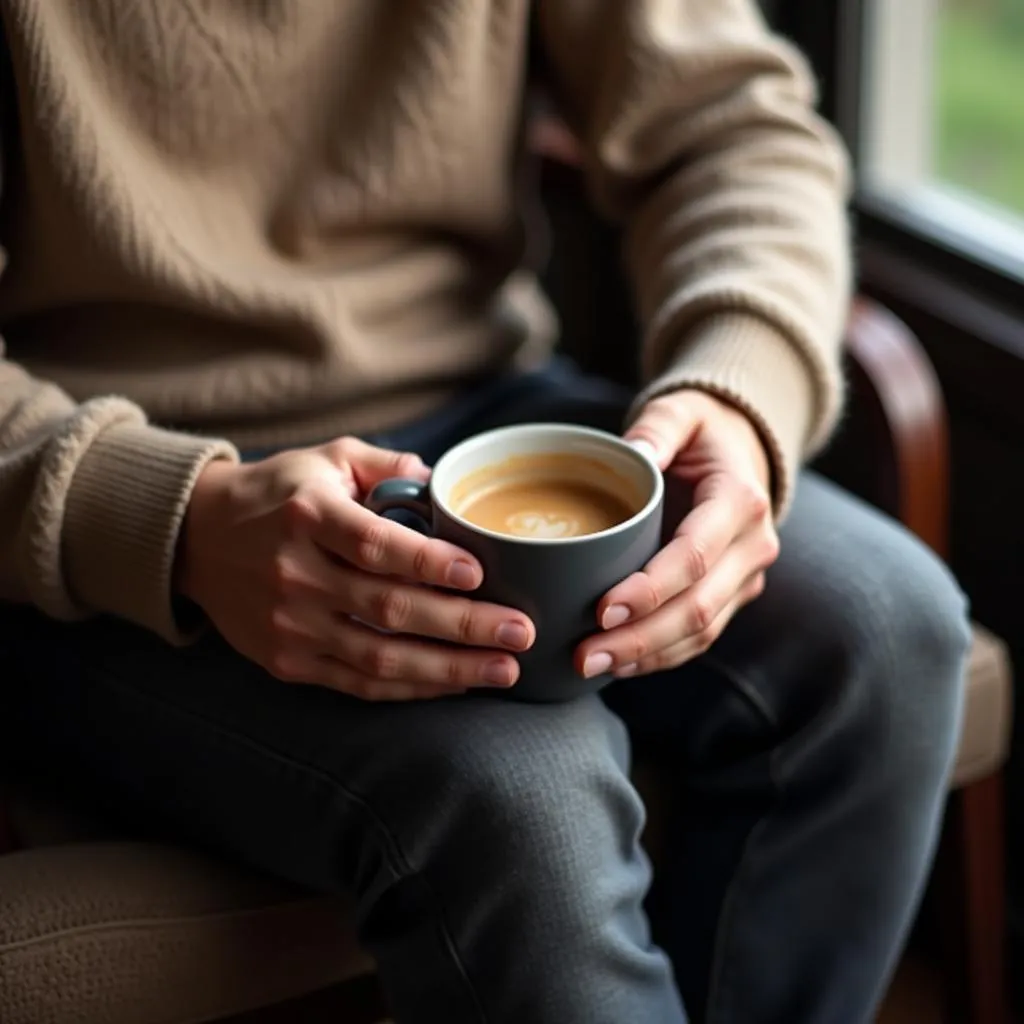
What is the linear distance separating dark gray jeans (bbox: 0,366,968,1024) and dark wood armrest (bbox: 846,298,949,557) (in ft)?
0.21

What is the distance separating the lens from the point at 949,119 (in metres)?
1.48

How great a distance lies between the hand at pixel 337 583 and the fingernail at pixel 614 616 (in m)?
0.04

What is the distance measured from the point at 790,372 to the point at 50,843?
55 centimetres

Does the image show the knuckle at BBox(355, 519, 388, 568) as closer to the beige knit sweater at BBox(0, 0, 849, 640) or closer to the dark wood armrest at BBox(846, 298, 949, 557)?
the beige knit sweater at BBox(0, 0, 849, 640)

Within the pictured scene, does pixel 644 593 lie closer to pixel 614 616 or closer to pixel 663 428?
pixel 614 616

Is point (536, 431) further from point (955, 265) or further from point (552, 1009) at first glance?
point (955, 265)

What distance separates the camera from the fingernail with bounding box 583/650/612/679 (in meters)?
0.75

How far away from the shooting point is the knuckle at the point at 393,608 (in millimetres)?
732

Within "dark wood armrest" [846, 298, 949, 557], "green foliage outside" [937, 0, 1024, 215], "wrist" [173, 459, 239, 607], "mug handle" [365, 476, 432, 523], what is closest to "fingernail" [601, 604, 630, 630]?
"mug handle" [365, 476, 432, 523]

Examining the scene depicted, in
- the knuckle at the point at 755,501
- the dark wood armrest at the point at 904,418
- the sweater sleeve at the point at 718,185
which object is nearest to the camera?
the knuckle at the point at 755,501

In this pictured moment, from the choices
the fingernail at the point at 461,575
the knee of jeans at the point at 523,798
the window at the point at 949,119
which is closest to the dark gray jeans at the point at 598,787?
the knee of jeans at the point at 523,798

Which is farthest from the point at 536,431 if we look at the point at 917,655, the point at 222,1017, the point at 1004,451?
the point at 1004,451

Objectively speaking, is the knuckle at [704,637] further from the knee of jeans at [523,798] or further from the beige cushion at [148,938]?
the beige cushion at [148,938]

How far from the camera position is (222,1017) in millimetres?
868
